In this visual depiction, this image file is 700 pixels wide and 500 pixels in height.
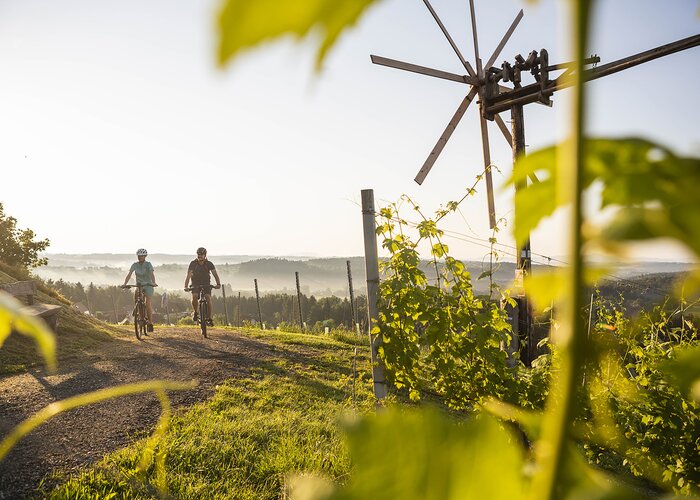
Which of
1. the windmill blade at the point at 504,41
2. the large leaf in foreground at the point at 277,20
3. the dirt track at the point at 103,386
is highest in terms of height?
the windmill blade at the point at 504,41

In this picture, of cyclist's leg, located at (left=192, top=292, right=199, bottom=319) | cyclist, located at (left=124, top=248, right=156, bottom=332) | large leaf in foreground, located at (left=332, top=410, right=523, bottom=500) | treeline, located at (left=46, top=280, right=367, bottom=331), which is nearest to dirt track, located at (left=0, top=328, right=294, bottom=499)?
cyclist's leg, located at (left=192, top=292, right=199, bottom=319)

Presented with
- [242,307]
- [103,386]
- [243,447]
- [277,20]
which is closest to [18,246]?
[103,386]

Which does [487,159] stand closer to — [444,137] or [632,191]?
[444,137]

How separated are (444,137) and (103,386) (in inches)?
251

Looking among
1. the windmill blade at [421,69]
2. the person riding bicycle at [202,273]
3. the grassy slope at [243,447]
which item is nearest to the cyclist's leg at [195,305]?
the person riding bicycle at [202,273]

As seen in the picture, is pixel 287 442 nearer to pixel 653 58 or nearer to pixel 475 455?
pixel 475 455

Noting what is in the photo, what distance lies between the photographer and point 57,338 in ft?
29.3

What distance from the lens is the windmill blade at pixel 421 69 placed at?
24.1 feet

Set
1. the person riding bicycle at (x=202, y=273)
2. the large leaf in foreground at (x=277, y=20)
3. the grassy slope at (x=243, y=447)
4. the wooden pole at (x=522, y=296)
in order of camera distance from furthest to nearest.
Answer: the person riding bicycle at (x=202, y=273), the wooden pole at (x=522, y=296), the grassy slope at (x=243, y=447), the large leaf in foreground at (x=277, y=20)

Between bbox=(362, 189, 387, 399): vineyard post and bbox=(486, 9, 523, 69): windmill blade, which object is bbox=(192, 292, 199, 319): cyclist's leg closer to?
bbox=(362, 189, 387, 399): vineyard post

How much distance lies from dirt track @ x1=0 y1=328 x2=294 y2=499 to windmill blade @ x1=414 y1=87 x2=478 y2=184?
4208 millimetres

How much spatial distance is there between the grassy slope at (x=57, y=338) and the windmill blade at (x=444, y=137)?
668cm

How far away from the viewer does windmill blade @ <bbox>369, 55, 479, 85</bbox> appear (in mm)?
7348

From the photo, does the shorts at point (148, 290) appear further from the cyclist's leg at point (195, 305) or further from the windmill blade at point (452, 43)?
the windmill blade at point (452, 43)
